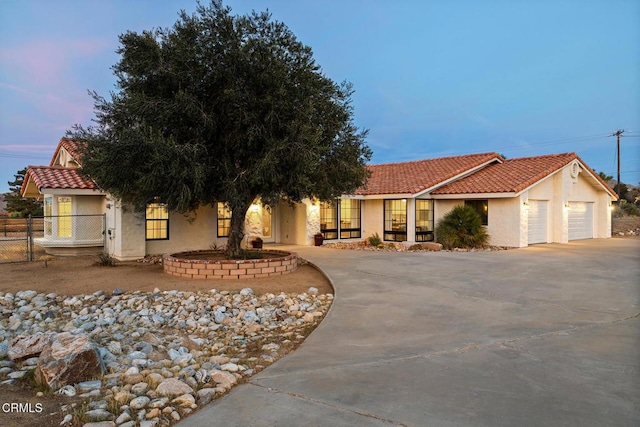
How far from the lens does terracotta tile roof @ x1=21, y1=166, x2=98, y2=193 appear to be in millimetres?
14654

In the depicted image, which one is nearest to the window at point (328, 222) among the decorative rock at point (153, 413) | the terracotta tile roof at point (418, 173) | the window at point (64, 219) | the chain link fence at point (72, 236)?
the terracotta tile roof at point (418, 173)

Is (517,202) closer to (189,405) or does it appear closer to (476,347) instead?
(476,347)

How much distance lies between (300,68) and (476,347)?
8.18 m

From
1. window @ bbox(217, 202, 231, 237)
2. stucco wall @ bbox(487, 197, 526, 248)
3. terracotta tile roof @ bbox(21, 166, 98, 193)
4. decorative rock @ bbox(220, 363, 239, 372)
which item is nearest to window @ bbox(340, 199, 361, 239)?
window @ bbox(217, 202, 231, 237)

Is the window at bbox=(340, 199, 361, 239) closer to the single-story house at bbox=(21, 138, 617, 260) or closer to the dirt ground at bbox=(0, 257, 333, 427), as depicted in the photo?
the single-story house at bbox=(21, 138, 617, 260)

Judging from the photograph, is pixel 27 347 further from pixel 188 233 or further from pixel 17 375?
pixel 188 233

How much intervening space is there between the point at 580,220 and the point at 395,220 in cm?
1079

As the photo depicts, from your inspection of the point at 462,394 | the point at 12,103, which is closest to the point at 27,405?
the point at 462,394

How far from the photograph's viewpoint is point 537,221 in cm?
2008

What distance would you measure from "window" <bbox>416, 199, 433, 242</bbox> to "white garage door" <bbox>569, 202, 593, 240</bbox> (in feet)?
26.0

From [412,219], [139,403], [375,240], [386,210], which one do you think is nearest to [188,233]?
[375,240]

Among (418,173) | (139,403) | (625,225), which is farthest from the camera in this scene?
(625,225)

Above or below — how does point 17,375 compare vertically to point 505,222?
below

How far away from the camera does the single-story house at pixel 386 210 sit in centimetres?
1560
